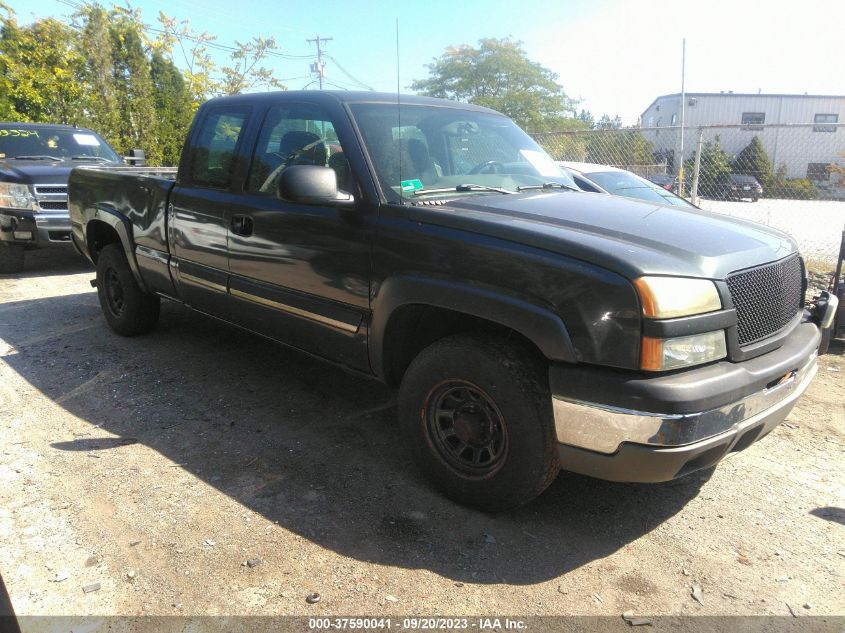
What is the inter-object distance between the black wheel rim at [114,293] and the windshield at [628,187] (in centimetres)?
514

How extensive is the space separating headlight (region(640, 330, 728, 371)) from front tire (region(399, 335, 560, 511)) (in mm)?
471

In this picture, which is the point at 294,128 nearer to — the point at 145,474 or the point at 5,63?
the point at 145,474

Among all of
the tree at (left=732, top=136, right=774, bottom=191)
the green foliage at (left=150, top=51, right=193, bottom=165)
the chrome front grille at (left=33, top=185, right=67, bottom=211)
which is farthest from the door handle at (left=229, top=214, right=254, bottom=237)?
the green foliage at (left=150, top=51, right=193, bottom=165)

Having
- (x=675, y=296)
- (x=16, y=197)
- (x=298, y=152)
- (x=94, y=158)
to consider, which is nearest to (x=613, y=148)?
(x=94, y=158)

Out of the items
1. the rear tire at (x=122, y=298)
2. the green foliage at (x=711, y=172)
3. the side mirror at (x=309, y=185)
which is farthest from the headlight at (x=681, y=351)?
the green foliage at (x=711, y=172)

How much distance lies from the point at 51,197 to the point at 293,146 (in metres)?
6.04

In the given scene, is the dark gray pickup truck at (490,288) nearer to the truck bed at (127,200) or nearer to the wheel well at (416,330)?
the wheel well at (416,330)

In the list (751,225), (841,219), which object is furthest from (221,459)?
(841,219)

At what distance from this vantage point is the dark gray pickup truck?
2.32 meters

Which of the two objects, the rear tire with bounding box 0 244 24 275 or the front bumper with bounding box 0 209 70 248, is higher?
the front bumper with bounding box 0 209 70 248

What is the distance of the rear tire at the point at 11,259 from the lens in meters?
8.34

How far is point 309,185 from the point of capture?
300 centimetres

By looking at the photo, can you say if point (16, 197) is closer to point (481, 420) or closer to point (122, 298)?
point (122, 298)

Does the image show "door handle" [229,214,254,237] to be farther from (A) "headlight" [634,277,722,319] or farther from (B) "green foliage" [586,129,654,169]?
(B) "green foliage" [586,129,654,169]
